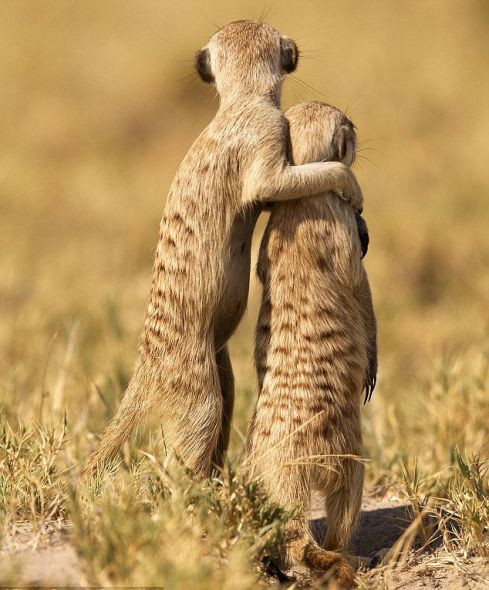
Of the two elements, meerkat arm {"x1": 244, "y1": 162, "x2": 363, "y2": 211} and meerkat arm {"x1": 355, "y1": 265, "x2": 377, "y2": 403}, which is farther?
meerkat arm {"x1": 355, "y1": 265, "x2": 377, "y2": 403}

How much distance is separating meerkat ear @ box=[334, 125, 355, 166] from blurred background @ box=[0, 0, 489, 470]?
0.53 meters

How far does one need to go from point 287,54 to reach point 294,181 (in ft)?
2.17

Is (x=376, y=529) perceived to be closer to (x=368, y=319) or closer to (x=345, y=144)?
(x=368, y=319)

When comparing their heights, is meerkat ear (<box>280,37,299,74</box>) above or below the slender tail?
above

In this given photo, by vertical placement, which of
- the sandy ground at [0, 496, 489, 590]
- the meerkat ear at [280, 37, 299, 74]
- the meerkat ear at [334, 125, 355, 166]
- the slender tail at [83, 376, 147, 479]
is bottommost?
the sandy ground at [0, 496, 489, 590]

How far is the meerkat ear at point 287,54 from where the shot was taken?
3404 millimetres

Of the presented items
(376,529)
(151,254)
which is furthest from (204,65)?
(151,254)

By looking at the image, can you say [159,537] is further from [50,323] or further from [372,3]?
[372,3]

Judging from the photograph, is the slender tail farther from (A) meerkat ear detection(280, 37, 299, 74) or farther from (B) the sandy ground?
(A) meerkat ear detection(280, 37, 299, 74)

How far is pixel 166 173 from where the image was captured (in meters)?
10.3

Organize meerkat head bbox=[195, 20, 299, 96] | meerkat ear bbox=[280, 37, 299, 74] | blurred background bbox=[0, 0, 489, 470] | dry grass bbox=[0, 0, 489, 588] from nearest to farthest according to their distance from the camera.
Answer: dry grass bbox=[0, 0, 489, 588] < meerkat head bbox=[195, 20, 299, 96] < meerkat ear bbox=[280, 37, 299, 74] < blurred background bbox=[0, 0, 489, 470]

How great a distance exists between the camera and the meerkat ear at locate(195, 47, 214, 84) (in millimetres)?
3451

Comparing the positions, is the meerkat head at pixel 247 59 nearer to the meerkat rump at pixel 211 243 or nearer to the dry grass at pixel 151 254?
the meerkat rump at pixel 211 243

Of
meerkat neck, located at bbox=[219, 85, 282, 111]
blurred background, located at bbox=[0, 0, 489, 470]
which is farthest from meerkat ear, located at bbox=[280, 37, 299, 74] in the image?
blurred background, located at bbox=[0, 0, 489, 470]
